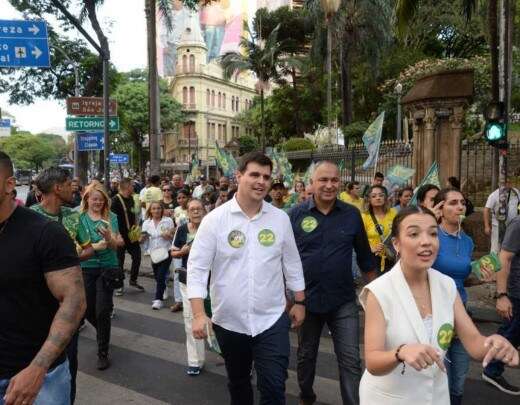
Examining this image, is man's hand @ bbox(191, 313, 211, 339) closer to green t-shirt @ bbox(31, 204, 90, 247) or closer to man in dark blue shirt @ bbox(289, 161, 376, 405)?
man in dark blue shirt @ bbox(289, 161, 376, 405)

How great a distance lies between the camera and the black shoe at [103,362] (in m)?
5.35

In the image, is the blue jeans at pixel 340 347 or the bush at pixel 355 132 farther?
the bush at pixel 355 132

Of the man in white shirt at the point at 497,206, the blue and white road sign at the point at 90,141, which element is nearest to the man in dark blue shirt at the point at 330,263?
the man in white shirt at the point at 497,206

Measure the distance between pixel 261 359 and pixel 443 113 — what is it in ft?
32.2

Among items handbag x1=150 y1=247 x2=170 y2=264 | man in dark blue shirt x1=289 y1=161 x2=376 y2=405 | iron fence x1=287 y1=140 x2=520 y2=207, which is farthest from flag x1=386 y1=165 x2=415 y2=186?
man in dark blue shirt x1=289 y1=161 x2=376 y2=405

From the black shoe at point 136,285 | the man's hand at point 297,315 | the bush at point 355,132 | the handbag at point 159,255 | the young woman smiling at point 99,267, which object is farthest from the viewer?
the bush at point 355,132

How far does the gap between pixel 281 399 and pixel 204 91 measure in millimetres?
76097

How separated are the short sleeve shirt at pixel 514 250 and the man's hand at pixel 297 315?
5.91 ft

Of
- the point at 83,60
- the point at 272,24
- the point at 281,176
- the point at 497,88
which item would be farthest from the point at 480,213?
the point at 272,24

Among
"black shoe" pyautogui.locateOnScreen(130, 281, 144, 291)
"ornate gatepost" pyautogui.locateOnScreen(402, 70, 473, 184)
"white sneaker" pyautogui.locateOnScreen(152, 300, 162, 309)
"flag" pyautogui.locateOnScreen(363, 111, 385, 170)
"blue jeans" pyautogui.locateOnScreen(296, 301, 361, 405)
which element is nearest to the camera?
"blue jeans" pyautogui.locateOnScreen(296, 301, 361, 405)

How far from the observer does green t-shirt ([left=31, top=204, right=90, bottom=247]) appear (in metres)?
4.64

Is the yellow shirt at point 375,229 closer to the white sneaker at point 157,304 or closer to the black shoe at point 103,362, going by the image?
the black shoe at point 103,362

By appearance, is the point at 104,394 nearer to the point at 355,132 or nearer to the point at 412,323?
the point at 412,323

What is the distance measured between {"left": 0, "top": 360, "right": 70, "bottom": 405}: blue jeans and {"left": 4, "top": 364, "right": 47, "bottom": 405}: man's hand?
121 millimetres
